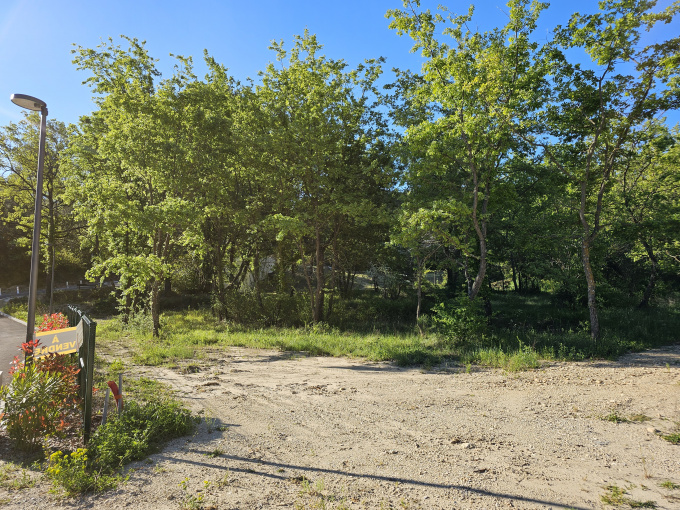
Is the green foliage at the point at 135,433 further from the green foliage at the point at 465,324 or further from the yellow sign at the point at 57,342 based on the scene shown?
the green foliage at the point at 465,324

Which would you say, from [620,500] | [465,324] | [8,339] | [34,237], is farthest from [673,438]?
[8,339]

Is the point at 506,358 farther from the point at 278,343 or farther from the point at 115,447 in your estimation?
the point at 115,447

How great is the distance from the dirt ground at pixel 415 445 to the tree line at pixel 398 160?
244 inches

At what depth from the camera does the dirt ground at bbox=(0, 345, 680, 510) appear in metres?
4.23

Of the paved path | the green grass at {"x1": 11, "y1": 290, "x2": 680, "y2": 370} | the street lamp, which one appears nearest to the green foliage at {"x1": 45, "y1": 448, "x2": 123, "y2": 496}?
the street lamp

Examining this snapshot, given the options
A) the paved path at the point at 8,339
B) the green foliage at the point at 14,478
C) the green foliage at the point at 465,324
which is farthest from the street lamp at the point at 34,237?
the green foliage at the point at 465,324

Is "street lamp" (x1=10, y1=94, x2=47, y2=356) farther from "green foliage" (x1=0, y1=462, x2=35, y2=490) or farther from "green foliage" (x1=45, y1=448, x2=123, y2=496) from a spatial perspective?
"green foliage" (x1=45, y1=448, x2=123, y2=496)

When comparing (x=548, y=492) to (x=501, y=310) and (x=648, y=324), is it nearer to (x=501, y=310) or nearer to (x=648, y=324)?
(x=648, y=324)

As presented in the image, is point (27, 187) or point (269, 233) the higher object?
point (27, 187)

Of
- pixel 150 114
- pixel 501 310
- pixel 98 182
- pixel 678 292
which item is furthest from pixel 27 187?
pixel 678 292

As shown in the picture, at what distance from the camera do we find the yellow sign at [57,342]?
5832 millimetres

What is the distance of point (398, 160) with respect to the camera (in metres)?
16.7

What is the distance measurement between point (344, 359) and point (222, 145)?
1058cm

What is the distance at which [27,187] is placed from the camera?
925 inches
